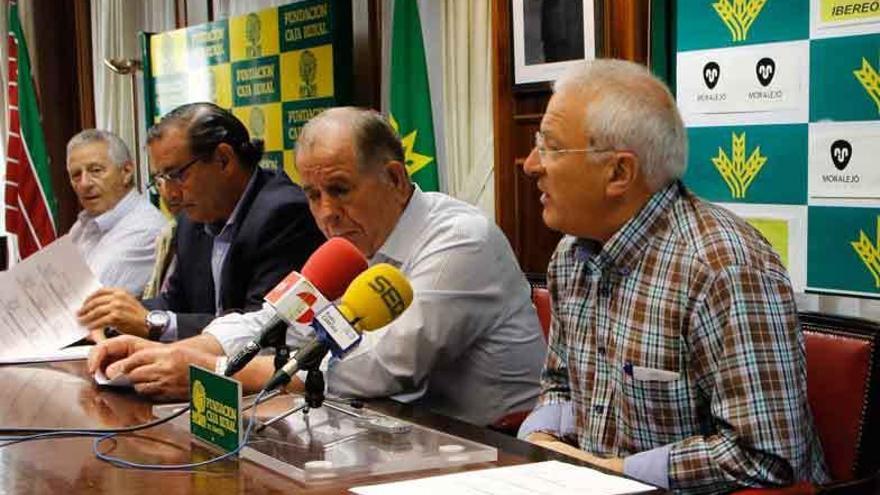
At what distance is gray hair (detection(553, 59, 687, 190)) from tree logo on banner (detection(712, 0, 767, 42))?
896 millimetres

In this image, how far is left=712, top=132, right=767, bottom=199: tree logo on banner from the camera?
276 centimetres

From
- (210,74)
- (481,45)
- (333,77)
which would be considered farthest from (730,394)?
(210,74)

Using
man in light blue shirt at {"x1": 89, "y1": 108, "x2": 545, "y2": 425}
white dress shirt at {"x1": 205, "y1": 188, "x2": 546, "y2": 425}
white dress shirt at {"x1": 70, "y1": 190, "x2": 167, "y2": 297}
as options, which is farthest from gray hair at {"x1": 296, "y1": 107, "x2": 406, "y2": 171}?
white dress shirt at {"x1": 70, "y1": 190, "x2": 167, "y2": 297}

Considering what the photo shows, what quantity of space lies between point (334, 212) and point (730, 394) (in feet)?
3.13

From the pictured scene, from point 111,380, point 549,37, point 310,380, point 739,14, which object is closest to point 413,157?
point 549,37

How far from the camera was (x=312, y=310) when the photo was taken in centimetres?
169

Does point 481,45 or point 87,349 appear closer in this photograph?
point 87,349

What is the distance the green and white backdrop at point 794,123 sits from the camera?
2.50 m

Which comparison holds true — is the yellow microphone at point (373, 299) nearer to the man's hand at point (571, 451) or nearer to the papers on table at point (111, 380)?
the man's hand at point (571, 451)

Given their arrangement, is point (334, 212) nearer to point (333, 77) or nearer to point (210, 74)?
point (333, 77)

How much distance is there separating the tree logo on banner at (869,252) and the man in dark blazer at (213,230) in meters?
1.24

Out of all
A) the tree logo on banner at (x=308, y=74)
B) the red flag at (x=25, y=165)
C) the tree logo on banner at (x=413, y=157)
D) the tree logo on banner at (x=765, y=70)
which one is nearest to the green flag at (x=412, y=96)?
the tree logo on banner at (x=413, y=157)

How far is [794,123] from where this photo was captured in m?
2.66

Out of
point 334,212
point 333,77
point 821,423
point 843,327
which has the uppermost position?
point 333,77
